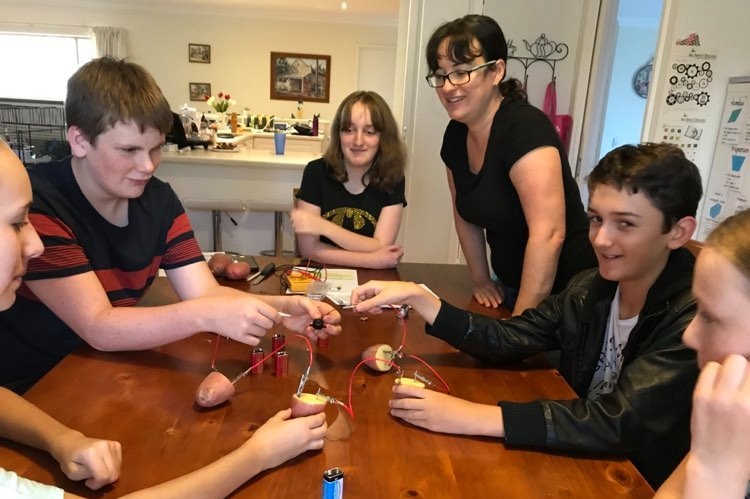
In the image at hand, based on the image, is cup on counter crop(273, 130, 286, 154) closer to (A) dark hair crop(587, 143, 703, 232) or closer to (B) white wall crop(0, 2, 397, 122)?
(A) dark hair crop(587, 143, 703, 232)

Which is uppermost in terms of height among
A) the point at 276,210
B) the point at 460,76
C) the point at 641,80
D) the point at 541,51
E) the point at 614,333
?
the point at 641,80

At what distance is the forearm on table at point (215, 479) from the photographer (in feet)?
2.32

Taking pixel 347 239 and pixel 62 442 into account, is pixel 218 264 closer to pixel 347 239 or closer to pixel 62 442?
pixel 347 239

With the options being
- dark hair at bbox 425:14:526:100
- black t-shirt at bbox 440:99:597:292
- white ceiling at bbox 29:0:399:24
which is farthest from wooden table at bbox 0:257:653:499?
white ceiling at bbox 29:0:399:24

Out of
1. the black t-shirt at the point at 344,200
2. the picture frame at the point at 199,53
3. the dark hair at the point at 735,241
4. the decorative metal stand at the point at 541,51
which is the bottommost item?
the black t-shirt at the point at 344,200

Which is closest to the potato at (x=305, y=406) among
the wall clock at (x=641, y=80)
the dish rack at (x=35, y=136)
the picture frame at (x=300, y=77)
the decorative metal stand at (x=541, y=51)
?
the decorative metal stand at (x=541, y=51)

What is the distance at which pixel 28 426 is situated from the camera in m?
0.82

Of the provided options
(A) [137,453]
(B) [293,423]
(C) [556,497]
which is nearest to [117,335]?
(A) [137,453]

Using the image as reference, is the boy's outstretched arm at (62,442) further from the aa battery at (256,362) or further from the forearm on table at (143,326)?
the aa battery at (256,362)

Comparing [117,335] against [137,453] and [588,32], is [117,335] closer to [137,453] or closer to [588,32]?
[137,453]

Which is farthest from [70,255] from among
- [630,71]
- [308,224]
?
[630,71]

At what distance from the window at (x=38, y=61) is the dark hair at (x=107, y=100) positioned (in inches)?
366

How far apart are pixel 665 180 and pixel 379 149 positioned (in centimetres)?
120

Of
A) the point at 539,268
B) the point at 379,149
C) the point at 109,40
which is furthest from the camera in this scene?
the point at 109,40
